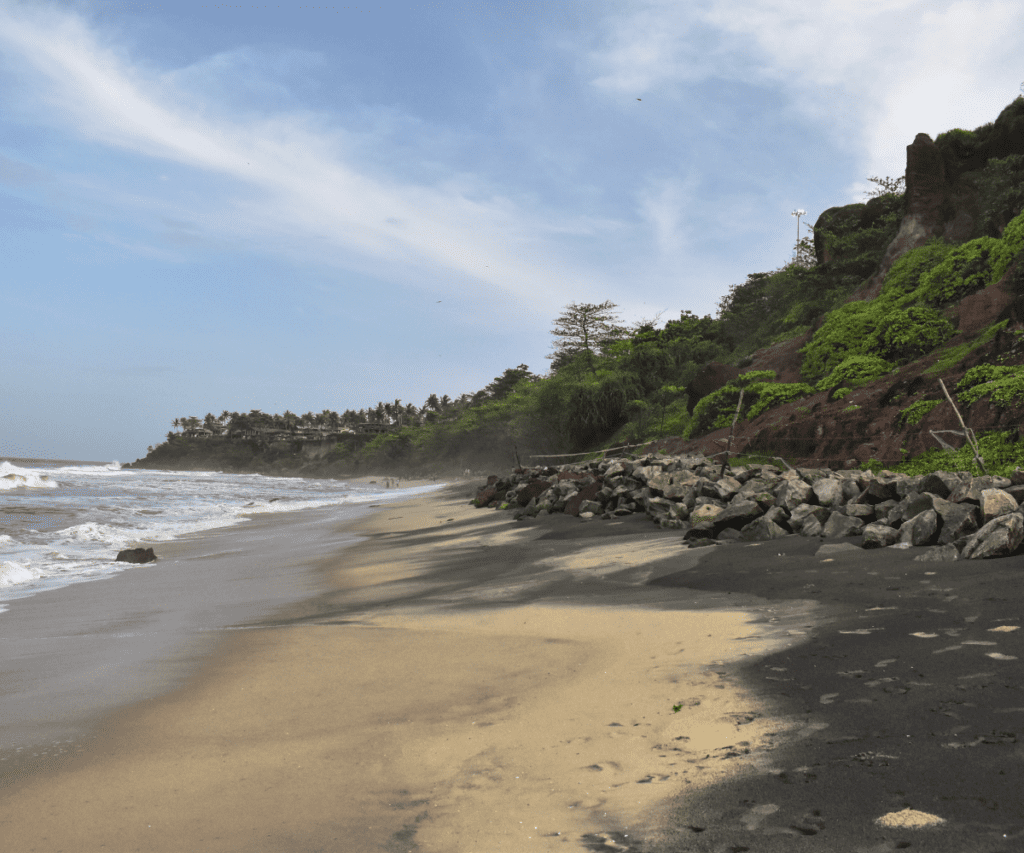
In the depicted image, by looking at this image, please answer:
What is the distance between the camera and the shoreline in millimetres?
2295

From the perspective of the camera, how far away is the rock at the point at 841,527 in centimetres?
649

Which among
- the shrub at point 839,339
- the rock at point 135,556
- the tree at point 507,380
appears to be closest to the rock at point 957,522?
the rock at point 135,556

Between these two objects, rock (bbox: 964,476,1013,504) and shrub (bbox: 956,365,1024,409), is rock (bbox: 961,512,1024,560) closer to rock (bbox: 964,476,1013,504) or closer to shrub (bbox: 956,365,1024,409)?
rock (bbox: 964,476,1013,504)

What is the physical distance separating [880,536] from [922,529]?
329 millimetres

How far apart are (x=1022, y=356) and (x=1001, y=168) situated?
16.0 meters

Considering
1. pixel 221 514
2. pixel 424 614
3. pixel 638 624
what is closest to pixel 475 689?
pixel 638 624

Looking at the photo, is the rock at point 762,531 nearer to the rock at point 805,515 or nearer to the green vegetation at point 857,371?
the rock at point 805,515

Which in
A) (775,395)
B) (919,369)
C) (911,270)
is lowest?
(775,395)

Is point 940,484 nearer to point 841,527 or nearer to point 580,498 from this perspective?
point 841,527

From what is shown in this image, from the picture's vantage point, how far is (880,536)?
5.86 meters

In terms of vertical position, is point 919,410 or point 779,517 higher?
point 919,410

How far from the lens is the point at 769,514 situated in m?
7.26

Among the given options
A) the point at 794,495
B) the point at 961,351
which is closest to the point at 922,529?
the point at 794,495

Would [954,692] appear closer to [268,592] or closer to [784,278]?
[268,592]
